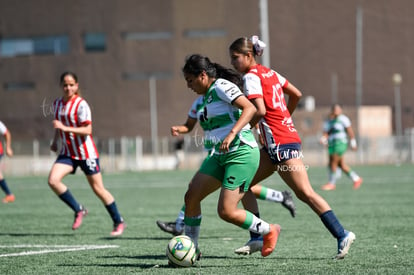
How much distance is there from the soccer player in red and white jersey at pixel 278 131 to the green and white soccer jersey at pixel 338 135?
1328 cm

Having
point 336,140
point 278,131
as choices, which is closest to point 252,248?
point 278,131

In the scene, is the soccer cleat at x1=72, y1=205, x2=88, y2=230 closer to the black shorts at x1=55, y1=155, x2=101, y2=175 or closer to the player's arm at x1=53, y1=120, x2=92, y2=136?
the black shorts at x1=55, y1=155, x2=101, y2=175

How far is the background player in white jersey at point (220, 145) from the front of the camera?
24.9ft

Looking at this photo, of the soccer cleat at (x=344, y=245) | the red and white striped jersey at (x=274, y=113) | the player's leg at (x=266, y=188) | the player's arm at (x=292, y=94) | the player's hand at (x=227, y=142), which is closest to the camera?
the player's hand at (x=227, y=142)

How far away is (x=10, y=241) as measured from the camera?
1045 cm

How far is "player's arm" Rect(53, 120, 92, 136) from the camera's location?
417 inches

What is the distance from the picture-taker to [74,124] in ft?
36.7

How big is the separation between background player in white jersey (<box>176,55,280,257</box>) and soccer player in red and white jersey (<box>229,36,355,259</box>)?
0.87 feet

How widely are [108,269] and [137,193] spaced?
1446 cm

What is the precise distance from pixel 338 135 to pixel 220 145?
47.3 ft

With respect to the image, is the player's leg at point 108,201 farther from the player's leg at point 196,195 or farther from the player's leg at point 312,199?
the player's leg at point 312,199

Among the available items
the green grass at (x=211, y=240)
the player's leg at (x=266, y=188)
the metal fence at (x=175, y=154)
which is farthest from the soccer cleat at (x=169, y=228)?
the metal fence at (x=175, y=154)

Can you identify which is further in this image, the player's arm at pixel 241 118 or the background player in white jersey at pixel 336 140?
the background player in white jersey at pixel 336 140

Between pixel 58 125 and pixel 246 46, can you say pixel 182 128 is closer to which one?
pixel 246 46
